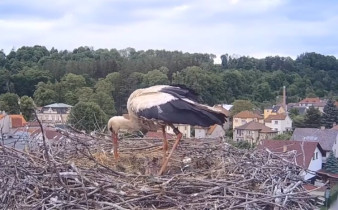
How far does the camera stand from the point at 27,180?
3238mm

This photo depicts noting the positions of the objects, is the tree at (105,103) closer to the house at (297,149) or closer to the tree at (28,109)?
the tree at (28,109)

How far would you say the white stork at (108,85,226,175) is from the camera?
3805mm

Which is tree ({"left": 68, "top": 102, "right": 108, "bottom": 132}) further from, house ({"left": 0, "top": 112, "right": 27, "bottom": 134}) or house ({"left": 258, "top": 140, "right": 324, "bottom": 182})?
house ({"left": 258, "top": 140, "right": 324, "bottom": 182})

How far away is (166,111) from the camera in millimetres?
3857

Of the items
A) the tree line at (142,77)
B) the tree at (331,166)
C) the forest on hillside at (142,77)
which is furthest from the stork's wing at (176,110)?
the forest on hillside at (142,77)

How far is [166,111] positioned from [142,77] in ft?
120

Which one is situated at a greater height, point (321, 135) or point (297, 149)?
point (297, 149)

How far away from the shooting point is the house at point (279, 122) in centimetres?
3400

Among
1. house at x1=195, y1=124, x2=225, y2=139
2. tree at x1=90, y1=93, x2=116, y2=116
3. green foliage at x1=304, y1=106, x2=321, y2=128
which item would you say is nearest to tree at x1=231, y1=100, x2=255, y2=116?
green foliage at x1=304, y1=106, x2=321, y2=128

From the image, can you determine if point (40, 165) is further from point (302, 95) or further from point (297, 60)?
point (297, 60)

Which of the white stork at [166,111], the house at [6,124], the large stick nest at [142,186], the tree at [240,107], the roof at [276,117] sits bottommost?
the roof at [276,117]

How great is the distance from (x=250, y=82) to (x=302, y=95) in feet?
25.0

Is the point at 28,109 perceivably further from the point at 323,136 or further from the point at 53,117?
the point at 323,136

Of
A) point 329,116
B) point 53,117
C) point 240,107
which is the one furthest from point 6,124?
point 329,116
